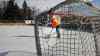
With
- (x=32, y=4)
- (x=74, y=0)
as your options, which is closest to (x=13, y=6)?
(x=32, y=4)

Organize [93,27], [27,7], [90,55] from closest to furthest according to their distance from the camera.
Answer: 1. [93,27]
2. [90,55]
3. [27,7]

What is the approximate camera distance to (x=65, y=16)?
1.99m

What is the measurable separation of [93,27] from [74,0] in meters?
0.40

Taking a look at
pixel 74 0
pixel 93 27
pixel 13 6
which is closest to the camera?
pixel 93 27

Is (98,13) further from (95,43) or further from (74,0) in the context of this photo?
(74,0)

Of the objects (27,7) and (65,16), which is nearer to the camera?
(65,16)

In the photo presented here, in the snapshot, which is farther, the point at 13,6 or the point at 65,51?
the point at 13,6

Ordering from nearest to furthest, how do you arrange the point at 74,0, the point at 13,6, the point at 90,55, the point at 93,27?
the point at 93,27
the point at 90,55
the point at 74,0
the point at 13,6

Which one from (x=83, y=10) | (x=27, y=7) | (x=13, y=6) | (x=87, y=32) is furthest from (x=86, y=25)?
(x=13, y=6)

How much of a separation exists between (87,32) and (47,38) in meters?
0.26

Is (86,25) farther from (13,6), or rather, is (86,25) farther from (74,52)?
(13,6)

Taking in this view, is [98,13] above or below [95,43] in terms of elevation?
above

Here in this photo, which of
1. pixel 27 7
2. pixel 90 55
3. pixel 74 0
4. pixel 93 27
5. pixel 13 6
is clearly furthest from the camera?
pixel 13 6

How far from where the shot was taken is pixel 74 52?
6.71ft
